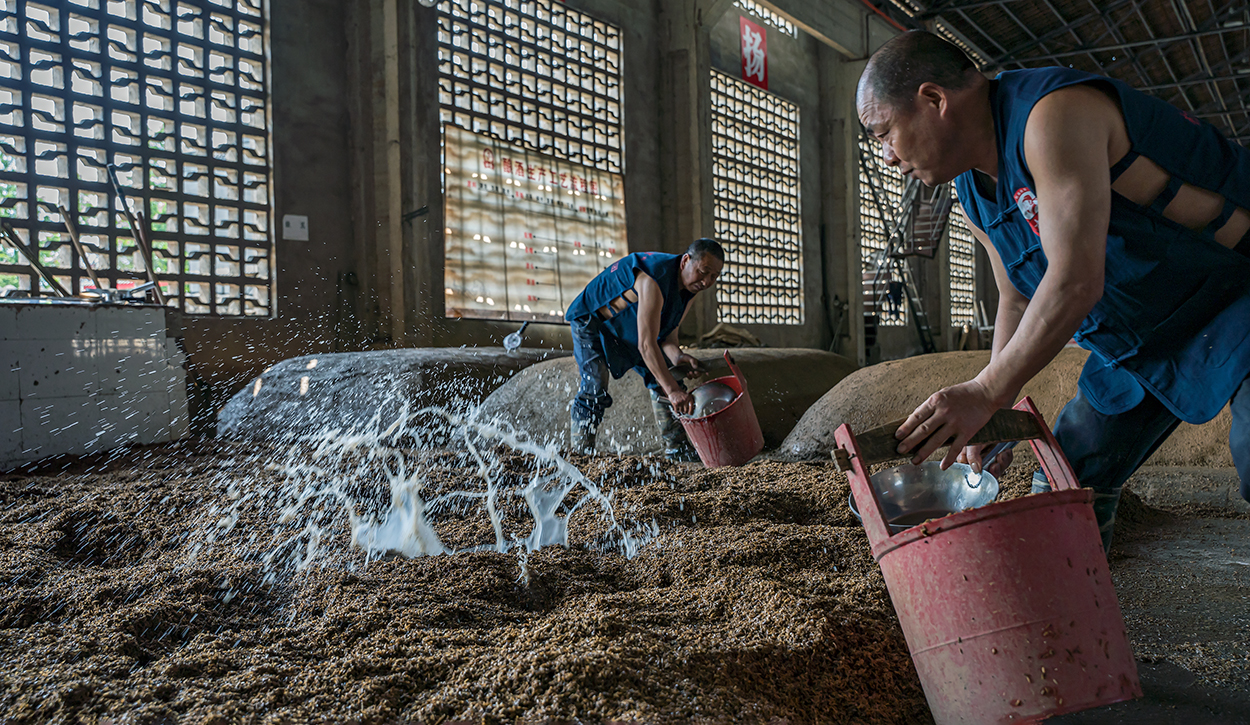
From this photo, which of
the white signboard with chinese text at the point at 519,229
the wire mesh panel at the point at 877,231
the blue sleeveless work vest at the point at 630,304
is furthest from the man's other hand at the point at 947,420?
the wire mesh panel at the point at 877,231

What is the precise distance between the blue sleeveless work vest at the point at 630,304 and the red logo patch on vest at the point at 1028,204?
2.59 m

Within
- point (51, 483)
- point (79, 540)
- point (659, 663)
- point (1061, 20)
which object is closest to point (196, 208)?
point (51, 483)

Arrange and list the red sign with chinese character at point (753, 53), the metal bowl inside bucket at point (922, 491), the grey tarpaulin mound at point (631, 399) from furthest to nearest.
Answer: the red sign with chinese character at point (753, 53)
the grey tarpaulin mound at point (631, 399)
the metal bowl inside bucket at point (922, 491)

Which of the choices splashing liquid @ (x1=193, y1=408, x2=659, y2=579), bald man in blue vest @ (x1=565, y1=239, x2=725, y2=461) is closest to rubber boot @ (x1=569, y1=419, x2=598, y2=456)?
bald man in blue vest @ (x1=565, y1=239, x2=725, y2=461)

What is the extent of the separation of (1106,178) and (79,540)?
2925mm

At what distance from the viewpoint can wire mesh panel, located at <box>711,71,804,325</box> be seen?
11.1 m

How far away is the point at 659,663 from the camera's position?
4.55 feet

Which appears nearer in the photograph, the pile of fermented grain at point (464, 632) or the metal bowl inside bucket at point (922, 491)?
the pile of fermented grain at point (464, 632)

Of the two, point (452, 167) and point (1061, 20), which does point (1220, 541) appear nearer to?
point (452, 167)

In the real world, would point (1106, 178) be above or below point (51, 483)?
above

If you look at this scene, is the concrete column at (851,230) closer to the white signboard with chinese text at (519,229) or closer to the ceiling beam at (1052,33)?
the ceiling beam at (1052,33)

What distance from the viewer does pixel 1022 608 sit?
120cm

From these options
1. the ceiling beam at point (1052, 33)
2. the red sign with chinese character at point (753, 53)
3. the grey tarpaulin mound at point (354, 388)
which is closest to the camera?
the grey tarpaulin mound at point (354, 388)

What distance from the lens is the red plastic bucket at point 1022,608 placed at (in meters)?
1.19
